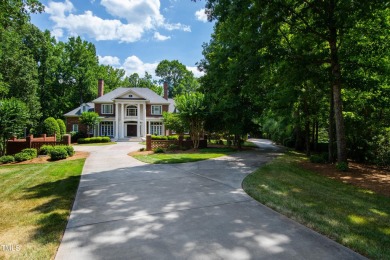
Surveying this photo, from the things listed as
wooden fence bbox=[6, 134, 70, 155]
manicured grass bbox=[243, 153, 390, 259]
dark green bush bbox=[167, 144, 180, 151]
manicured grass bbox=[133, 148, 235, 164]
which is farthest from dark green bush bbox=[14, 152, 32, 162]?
manicured grass bbox=[243, 153, 390, 259]

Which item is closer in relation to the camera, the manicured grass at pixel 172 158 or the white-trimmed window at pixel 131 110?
the manicured grass at pixel 172 158

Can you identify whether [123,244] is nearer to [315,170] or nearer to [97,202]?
[97,202]

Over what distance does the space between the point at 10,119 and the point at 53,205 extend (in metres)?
14.0

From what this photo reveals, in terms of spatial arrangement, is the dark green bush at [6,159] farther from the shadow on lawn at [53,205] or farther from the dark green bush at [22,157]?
the shadow on lawn at [53,205]

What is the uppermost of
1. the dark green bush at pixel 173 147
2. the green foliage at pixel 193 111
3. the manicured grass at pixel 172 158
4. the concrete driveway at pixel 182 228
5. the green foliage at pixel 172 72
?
the green foliage at pixel 172 72

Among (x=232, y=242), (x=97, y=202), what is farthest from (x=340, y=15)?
(x=97, y=202)

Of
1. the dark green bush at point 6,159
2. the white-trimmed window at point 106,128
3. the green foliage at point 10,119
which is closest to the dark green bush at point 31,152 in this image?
the dark green bush at point 6,159

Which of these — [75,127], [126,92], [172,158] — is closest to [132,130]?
[126,92]

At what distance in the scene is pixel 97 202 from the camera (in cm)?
571

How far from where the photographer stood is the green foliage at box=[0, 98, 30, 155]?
15.4 meters

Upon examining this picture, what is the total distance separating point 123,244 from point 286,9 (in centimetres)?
1140

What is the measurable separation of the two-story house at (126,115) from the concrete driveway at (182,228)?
31.7 metres

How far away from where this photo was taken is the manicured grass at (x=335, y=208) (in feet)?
12.5

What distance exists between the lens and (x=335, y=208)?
5363 millimetres
